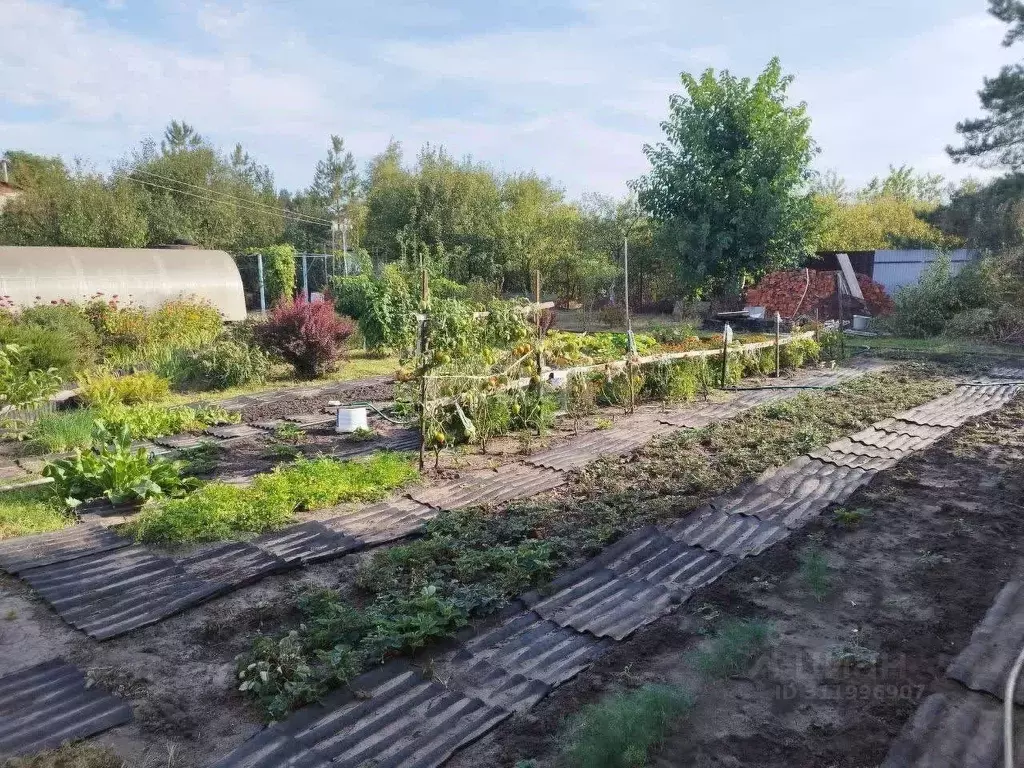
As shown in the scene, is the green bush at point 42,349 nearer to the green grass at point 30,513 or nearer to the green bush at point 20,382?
the green bush at point 20,382

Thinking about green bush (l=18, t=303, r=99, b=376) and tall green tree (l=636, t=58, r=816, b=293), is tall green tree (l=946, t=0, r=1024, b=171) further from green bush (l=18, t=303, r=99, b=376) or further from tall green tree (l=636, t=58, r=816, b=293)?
green bush (l=18, t=303, r=99, b=376)

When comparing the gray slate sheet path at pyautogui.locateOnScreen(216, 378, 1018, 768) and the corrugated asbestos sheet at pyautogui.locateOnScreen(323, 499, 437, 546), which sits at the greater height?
the corrugated asbestos sheet at pyautogui.locateOnScreen(323, 499, 437, 546)

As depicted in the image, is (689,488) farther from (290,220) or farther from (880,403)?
(290,220)

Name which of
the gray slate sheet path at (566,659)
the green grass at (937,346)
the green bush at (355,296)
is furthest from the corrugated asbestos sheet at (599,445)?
the green grass at (937,346)

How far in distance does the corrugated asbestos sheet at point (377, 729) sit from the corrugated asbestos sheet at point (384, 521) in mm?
1659

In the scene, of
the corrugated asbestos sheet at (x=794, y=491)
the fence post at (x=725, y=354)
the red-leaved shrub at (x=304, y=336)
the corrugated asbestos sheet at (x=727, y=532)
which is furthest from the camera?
the red-leaved shrub at (x=304, y=336)

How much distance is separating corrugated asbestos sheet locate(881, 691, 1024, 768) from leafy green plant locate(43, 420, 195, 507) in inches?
196

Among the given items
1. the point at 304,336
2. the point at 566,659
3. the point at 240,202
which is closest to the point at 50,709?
the point at 566,659

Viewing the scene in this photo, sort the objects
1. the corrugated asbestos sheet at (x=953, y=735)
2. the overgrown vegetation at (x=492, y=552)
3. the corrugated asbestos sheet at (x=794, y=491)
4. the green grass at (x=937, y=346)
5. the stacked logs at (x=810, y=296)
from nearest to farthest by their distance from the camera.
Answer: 1. the corrugated asbestos sheet at (x=953, y=735)
2. the overgrown vegetation at (x=492, y=552)
3. the corrugated asbestos sheet at (x=794, y=491)
4. the green grass at (x=937, y=346)
5. the stacked logs at (x=810, y=296)

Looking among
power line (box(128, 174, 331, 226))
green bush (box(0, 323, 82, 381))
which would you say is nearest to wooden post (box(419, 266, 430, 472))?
green bush (box(0, 323, 82, 381))

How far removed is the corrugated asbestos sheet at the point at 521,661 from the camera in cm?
302

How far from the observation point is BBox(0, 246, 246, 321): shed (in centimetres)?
1203

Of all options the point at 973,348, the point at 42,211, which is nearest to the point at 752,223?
the point at 973,348

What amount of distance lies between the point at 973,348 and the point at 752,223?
6.42 m
